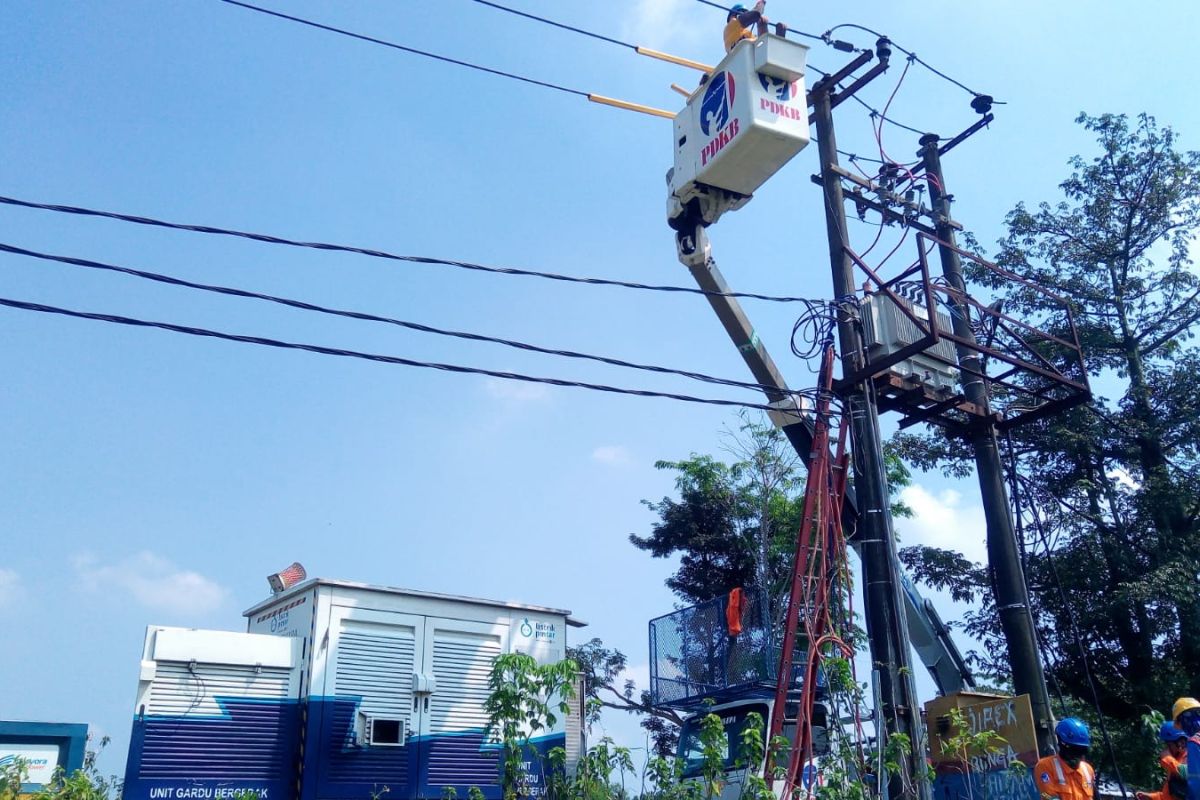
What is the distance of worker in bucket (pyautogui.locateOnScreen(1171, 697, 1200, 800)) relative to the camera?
21.6ft

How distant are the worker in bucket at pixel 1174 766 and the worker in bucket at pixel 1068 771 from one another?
35cm

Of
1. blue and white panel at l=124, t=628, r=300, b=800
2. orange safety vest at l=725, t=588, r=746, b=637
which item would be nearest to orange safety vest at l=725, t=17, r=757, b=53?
orange safety vest at l=725, t=588, r=746, b=637

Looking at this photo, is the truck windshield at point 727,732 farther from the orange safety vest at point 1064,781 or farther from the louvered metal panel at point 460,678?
the orange safety vest at point 1064,781

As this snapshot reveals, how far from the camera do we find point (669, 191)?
12.8 meters

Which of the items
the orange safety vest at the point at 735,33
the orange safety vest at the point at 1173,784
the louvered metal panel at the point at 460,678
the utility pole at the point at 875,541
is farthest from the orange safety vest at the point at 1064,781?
the orange safety vest at the point at 735,33

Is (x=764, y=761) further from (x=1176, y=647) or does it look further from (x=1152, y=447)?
(x=1152, y=447)

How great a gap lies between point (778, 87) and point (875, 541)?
497cm

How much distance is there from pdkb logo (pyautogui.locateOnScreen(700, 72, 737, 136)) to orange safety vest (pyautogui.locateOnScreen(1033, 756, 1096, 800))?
7143mm

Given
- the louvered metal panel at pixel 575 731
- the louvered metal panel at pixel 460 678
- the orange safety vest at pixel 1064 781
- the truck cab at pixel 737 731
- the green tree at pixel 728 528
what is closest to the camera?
the orange safety vest at pixel 1064 781

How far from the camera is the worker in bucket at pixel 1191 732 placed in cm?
658

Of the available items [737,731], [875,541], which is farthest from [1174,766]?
[737,731]

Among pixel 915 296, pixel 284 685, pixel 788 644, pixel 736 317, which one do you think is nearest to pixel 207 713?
pixel 284 685

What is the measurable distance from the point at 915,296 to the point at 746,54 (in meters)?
4.23

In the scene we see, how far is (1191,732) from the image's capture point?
7164 mm
